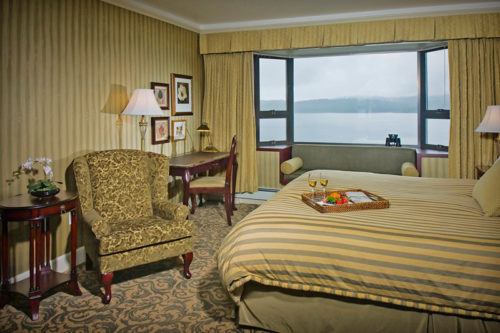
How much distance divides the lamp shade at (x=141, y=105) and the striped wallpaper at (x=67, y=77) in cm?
27

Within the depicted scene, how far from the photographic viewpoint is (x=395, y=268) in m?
2.20

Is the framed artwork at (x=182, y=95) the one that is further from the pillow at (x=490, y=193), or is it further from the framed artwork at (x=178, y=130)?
the pillow at (x=490, y=193)

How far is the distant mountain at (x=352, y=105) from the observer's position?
6086 mm

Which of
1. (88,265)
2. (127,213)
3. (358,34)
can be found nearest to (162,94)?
(127,213)

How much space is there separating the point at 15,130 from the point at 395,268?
9.56 feet

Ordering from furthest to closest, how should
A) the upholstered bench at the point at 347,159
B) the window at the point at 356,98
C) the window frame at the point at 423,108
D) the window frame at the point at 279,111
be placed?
the window frame at the point at 279,111 → the window at the point at 356,98 → the window frame at the point at 423,108 → the upholstered bench at the point at 347,159

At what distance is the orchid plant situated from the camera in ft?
9.82

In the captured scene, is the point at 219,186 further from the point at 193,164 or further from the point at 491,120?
the point at 491,120

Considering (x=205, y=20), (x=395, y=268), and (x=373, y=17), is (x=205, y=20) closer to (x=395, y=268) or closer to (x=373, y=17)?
(x=373, y=17)

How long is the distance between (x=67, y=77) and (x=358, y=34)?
3473 millimetres

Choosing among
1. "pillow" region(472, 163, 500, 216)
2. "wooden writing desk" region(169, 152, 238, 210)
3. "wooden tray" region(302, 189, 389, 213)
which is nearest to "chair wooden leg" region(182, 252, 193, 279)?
"wooden tray" region(302, 189, 389, 213)

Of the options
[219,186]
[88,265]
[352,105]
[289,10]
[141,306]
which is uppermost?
[289,10]

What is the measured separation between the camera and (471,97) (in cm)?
486

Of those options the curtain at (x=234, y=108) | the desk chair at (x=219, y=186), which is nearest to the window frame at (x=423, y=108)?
the curtain at (x=234, y=108)
